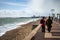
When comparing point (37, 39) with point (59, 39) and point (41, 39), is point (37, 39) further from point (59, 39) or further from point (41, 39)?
point (59, 39)

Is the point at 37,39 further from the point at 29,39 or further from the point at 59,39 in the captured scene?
the point at 29,39

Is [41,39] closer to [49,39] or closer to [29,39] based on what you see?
[49,39]

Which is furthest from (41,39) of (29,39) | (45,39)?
(29,39)

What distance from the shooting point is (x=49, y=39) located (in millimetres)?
13141

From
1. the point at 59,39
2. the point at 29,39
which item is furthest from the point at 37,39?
the point at 29,39

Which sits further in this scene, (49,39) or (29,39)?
(49,39)

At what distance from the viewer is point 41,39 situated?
514 inches

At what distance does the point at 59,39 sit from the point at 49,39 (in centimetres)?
67

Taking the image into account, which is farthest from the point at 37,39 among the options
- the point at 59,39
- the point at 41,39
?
the point at 59,39

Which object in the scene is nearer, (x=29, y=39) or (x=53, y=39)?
(x=29, y=39)

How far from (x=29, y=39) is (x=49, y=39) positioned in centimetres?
285

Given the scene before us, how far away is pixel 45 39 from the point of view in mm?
13109

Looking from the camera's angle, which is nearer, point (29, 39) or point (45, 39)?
point (29, 39)

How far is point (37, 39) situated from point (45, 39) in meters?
0.60
